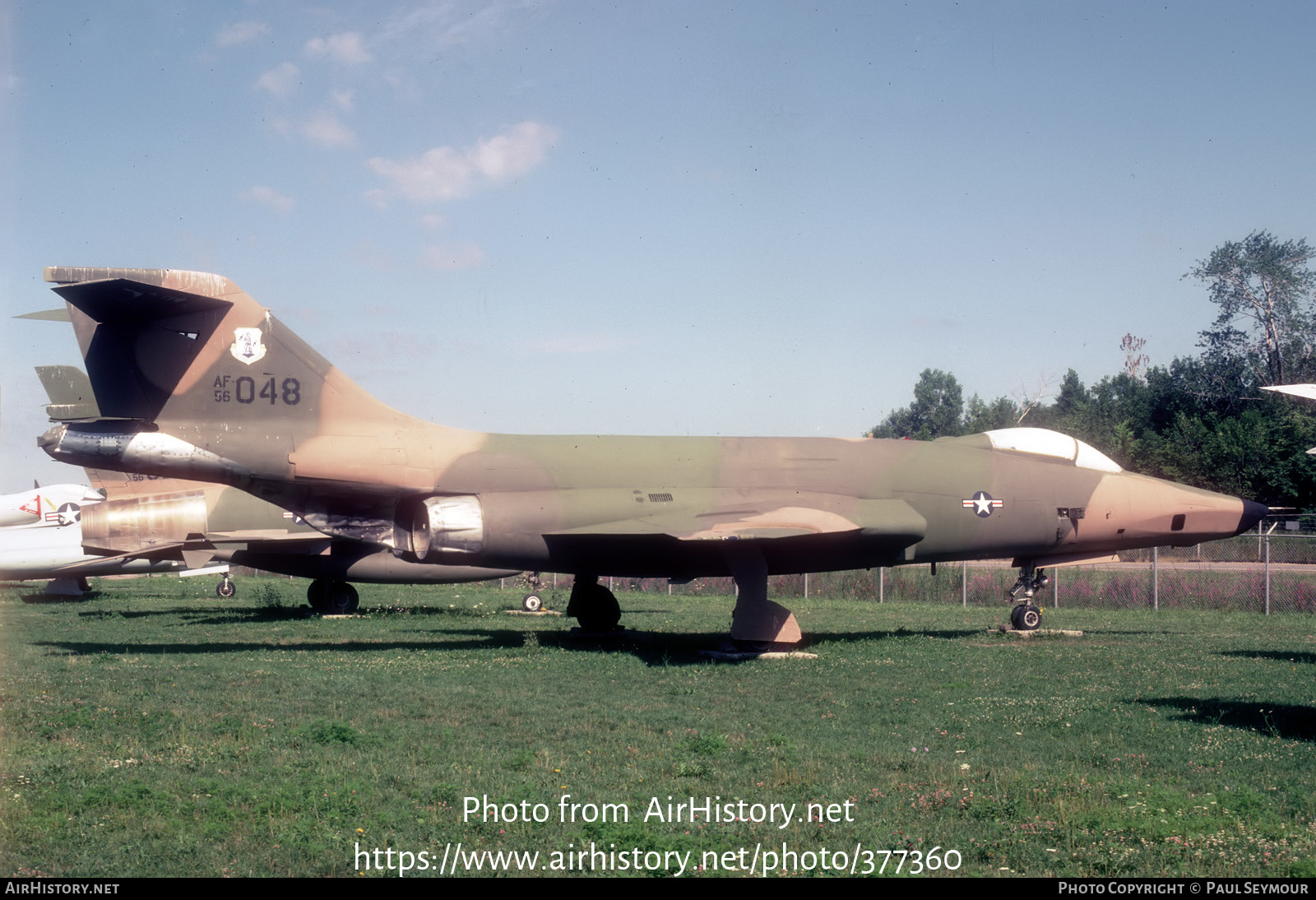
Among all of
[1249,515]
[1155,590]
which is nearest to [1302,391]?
[1249,515]

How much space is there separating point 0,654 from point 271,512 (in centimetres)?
954

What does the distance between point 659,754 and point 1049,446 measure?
1237cm

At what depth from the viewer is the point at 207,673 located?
43.4ft

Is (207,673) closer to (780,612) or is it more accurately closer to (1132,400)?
(780,612)

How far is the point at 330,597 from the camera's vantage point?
2412cm

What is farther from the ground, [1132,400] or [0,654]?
[1132,400]

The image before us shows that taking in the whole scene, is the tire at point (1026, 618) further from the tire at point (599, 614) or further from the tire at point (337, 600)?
the tire at point (337, 600)

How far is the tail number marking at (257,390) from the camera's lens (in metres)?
14.5

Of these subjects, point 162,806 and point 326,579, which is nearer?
point 162,806

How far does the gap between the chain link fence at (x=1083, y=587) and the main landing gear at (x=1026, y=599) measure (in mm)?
5710

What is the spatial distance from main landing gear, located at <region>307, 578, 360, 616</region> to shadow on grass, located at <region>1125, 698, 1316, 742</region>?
18.3m

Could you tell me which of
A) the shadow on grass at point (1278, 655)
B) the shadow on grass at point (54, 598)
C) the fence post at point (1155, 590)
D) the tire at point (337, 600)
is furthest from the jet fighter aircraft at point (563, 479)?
the shadow on grass at point (54, 598)

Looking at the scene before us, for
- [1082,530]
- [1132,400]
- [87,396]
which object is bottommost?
[1082,530]

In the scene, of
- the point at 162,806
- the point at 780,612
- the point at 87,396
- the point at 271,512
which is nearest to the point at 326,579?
the point at 271,512
